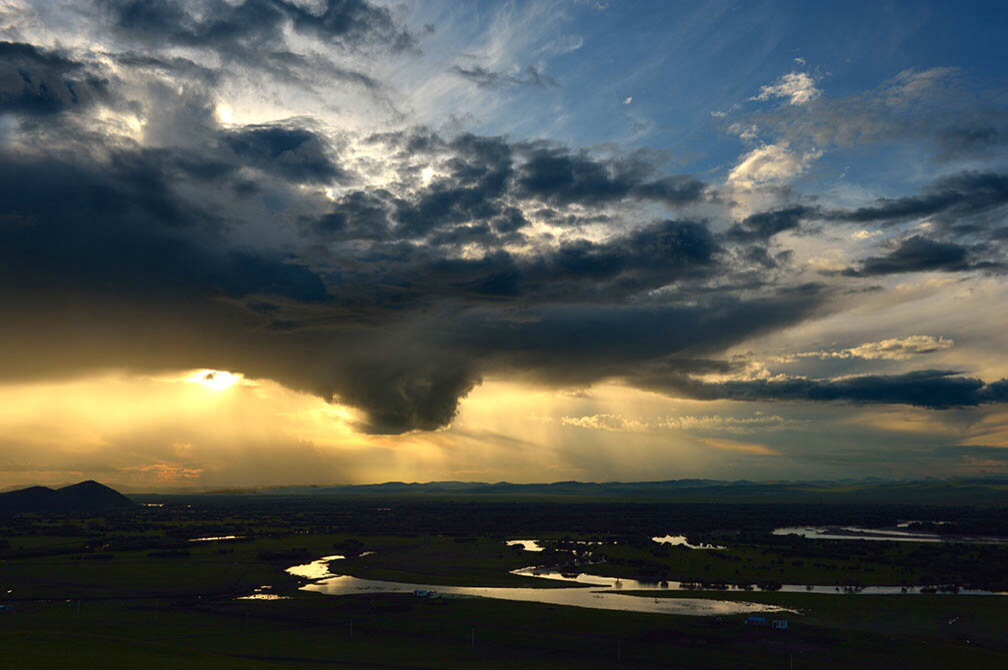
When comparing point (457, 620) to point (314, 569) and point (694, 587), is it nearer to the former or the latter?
point (694, 587)

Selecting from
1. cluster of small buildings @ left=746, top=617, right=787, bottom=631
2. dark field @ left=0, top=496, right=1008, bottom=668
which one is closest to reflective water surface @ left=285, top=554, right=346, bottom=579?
dark field @ left=0, top=496, right=1008, bottom=668

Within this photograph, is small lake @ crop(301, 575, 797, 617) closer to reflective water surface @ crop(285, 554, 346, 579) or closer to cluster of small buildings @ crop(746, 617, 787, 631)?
→ reflective water surface @ crop(285, 554, 346, 579)

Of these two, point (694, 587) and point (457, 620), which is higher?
point (457, 620)

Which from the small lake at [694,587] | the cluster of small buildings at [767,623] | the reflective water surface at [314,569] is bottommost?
the small lake at [694,587]

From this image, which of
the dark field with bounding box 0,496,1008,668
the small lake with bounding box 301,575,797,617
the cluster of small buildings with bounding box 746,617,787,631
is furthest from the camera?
the small lake with bounding box 301,575,797,617

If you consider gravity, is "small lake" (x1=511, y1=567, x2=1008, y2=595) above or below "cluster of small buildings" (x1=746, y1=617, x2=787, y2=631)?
below

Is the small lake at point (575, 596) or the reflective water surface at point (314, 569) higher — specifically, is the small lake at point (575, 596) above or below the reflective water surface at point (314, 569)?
below

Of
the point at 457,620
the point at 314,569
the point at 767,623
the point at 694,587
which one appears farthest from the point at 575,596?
the point at 314,569

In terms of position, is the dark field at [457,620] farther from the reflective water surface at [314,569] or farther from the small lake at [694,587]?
the small lake at [694,587]

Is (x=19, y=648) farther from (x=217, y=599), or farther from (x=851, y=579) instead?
(x=851, y=579)

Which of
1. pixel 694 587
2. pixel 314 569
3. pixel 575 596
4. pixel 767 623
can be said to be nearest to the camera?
pixel 767 623

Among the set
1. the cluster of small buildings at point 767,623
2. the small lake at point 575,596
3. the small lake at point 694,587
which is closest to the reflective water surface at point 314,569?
the small lake at point 575,596

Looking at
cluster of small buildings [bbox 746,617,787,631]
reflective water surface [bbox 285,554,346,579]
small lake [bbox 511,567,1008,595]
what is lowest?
small lake [bbox 511,567,1008,595]
